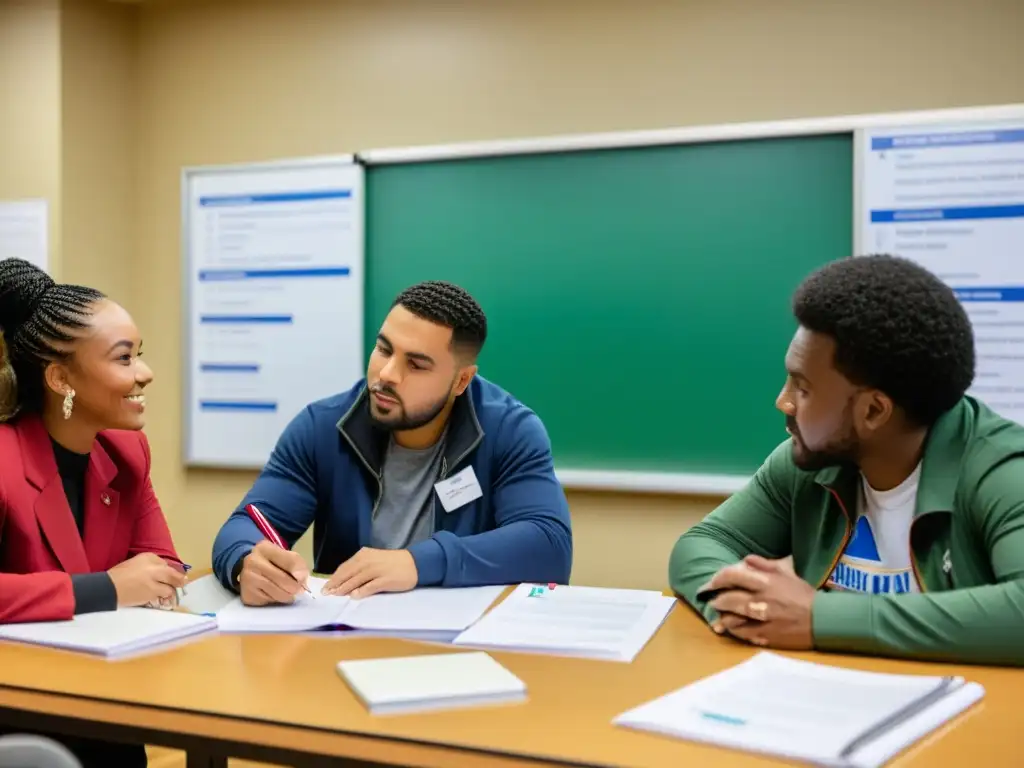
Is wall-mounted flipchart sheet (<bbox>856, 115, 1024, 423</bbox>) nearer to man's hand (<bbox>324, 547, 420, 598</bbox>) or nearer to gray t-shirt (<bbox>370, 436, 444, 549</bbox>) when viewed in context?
gray t-shirt (<bbox>370, 436, 444, 549</bbox>)

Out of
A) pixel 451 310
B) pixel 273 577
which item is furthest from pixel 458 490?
pixel 273 577

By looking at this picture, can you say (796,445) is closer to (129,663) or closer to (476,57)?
(129,663)

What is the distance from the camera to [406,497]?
2.10 metres

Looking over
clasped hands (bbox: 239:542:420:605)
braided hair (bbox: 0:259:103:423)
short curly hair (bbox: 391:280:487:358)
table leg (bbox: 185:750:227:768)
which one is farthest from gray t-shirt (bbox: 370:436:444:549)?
braided hair (bbox: 0:259:103:423)

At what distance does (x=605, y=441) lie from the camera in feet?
10.7

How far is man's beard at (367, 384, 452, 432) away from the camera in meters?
1.99

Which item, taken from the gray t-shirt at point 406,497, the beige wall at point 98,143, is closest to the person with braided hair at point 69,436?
the gray t-shirt at point 406,497

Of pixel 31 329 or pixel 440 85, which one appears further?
pixel 440 85

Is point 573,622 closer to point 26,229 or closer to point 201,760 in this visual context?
point 201,760

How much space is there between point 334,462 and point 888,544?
1.14 m

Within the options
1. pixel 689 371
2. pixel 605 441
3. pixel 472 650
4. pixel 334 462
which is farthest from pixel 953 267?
pixel 472 650

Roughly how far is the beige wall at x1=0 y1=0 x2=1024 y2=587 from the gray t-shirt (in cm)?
130

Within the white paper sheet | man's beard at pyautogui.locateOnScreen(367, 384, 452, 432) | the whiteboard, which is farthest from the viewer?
the white paper sheet

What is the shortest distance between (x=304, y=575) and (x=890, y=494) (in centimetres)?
97
